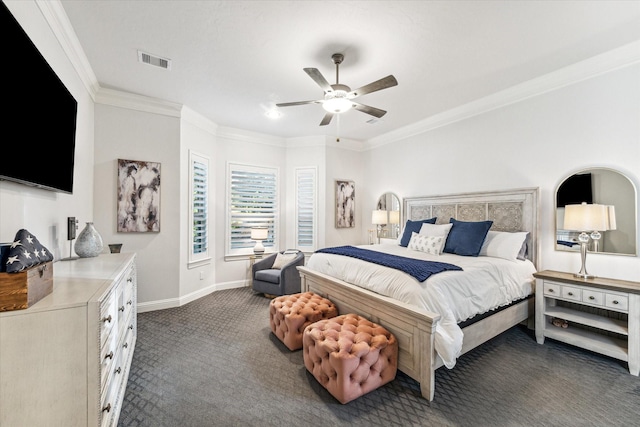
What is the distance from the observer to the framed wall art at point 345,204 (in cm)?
577

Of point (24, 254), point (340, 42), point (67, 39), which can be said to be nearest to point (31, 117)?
point (24, 254)

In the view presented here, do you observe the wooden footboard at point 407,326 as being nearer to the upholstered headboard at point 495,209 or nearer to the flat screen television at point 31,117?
the upholstered headboard at point 495,209

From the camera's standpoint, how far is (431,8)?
7.15 ft

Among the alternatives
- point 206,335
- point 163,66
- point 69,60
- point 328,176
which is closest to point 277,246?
point 328,176

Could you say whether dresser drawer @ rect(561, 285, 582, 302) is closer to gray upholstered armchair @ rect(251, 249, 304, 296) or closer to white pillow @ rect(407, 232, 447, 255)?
white pillow @ rect(407, 232, 447, 255)

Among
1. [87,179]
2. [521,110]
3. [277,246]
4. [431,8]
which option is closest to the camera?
[431,8]

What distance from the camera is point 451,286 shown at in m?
2.35

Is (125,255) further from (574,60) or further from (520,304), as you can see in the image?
(574,60)

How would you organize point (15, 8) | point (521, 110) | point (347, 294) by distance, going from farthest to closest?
point (521, 110) → point (347, 294) → point (15, 8)

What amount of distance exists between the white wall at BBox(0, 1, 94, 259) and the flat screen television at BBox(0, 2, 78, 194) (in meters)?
0.04

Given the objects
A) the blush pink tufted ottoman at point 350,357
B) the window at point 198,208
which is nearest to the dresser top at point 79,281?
the blush pink tufted ottoman at point 350,357

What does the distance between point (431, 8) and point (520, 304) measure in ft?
10.8

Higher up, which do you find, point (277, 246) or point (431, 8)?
point (431, 8)

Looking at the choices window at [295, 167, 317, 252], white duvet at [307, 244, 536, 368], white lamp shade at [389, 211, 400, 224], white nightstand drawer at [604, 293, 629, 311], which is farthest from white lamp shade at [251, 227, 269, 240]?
white nightstand drawer at [604, 293, 629, 311]
